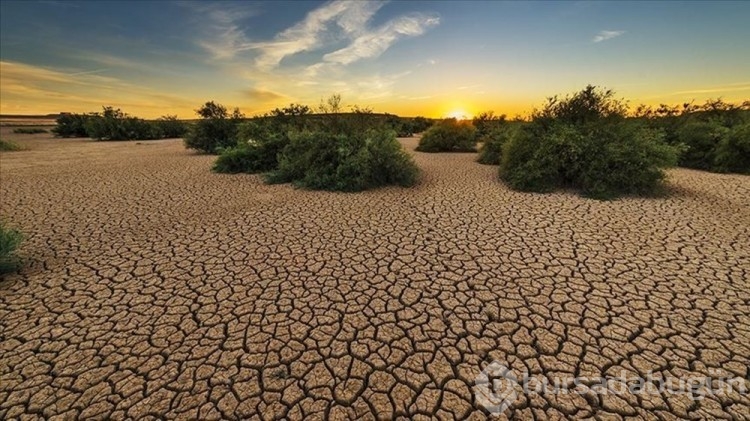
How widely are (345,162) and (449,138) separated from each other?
9885 mm

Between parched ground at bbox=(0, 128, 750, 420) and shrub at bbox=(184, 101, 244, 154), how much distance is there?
9.80 metres

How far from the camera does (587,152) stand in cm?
797

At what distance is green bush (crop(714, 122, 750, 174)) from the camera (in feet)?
31.7

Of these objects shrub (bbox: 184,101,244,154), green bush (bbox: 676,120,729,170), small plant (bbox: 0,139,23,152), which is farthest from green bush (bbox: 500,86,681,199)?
small plant (bbox: 0,139,23,152)

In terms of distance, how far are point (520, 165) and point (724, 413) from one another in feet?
23.6

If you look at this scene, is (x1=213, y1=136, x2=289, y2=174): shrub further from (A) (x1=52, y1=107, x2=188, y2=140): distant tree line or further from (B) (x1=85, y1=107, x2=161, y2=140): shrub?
(B) (x1=85, y1=107, x2=161, y2=140): shrub

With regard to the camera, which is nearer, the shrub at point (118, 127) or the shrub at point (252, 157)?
the shrub at point (252, 157)

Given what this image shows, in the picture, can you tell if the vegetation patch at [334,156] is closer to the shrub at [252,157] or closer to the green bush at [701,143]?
the shrub at [252,157]

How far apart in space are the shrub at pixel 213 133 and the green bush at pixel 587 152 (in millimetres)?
13439

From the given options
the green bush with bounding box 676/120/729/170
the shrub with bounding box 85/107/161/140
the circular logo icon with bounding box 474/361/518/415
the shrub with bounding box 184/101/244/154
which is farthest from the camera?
the shrub with bounding box 85/107/161/140

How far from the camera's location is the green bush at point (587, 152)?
24.5 ft

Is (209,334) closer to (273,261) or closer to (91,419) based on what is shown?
(91,419)

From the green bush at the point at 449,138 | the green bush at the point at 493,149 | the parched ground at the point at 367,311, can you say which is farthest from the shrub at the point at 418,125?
the parched ground at the point at 367,311

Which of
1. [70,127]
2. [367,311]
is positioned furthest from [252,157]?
[70,127]
